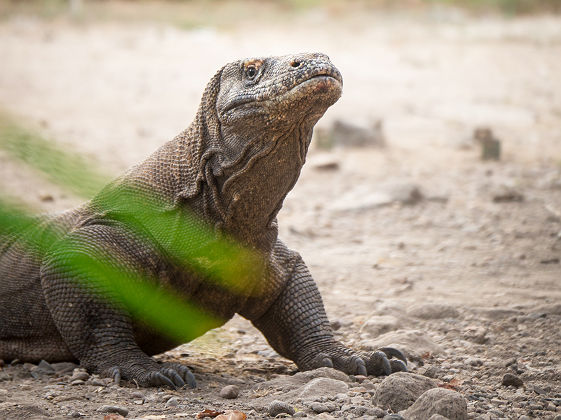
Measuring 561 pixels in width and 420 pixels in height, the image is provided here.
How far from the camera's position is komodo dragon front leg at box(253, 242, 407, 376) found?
4082mm

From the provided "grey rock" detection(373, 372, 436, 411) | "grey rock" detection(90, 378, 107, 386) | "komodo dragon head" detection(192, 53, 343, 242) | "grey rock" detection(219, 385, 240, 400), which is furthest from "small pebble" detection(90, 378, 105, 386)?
"grey rock" detection(373, 372, 436, 411)

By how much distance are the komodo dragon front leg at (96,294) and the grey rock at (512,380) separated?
60.0 inches

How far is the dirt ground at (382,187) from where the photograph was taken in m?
3.62

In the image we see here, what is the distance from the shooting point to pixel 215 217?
3.92m

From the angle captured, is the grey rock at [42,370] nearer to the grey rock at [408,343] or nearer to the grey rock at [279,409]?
the grey rock at [279,409]

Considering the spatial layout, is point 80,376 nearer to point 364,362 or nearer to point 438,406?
point 364,362

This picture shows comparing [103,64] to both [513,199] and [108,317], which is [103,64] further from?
[108,317]

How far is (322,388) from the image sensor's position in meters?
3.41

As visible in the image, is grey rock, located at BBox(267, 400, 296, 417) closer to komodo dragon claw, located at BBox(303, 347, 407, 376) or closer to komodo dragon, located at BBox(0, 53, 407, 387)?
komodo dragon, located at BBox(0, 53, 407, 387)

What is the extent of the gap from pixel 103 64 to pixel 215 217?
12829mm

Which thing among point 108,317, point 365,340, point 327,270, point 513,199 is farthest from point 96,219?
point 513,199

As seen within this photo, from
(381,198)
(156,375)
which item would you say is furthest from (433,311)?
(381,198)

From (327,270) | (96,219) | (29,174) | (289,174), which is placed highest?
(29,174)

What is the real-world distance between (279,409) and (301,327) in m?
1.18
